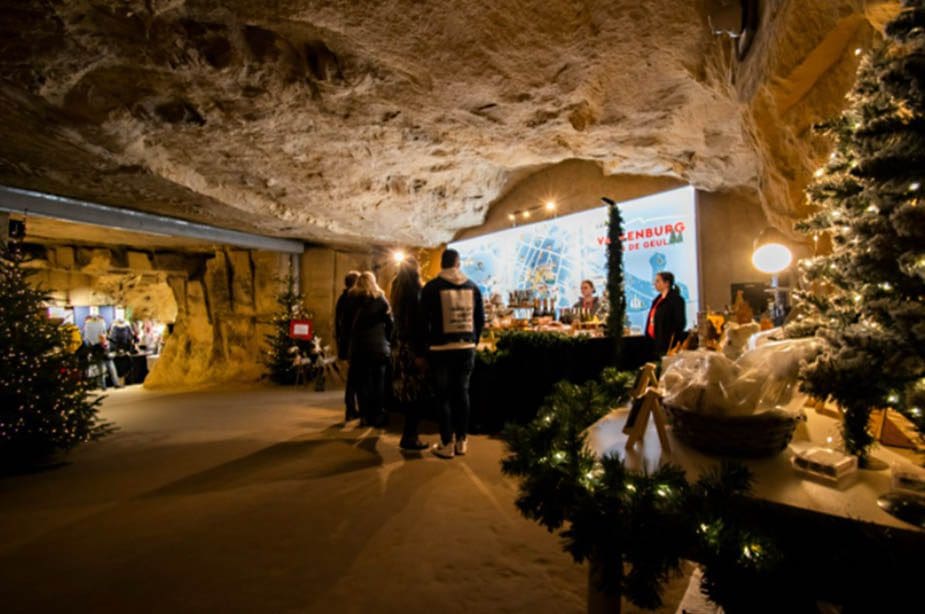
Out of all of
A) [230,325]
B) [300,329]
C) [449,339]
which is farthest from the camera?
[230,325]

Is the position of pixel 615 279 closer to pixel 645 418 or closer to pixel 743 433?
pixel 645 418

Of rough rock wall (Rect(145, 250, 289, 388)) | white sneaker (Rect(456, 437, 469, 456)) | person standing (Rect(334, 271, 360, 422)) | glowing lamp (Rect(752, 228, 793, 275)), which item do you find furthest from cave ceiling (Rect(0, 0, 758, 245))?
rough rock wall (Rect(145, 250, 289, 388))

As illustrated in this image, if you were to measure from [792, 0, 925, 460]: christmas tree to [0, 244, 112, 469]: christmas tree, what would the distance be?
5.46 meters

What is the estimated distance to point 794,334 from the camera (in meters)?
1.70

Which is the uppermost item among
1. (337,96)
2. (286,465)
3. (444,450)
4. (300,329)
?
(337,96)

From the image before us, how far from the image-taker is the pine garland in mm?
4234

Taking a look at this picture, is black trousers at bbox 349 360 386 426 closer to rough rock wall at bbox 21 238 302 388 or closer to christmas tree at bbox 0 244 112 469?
christmas tree at bbox 0 244 112 469

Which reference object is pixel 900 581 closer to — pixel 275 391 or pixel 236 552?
pixel 236 552

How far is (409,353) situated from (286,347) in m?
5.51

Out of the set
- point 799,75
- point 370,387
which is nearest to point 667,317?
point 799,75

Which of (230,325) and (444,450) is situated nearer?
(444,450)

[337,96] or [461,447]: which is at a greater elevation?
[337,96]

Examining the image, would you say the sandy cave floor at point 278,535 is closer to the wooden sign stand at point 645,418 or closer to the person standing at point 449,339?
the person standing at point 449,339

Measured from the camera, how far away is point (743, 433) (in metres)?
1.35
